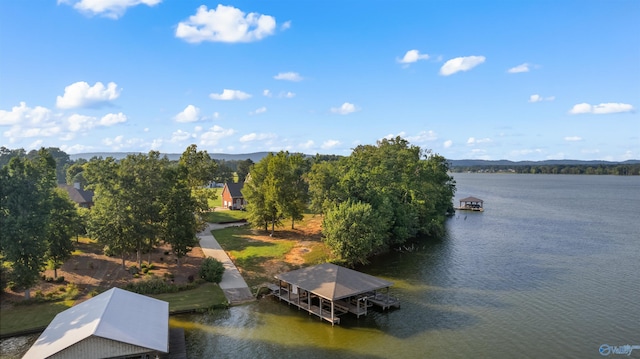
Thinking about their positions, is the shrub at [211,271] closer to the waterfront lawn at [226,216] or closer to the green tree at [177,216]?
the green tree at [177,216]

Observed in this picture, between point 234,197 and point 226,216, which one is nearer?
point 226,216

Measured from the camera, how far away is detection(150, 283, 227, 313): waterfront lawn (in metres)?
32.9

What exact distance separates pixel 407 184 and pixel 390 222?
1190 cm

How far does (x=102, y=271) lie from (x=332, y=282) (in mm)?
23705

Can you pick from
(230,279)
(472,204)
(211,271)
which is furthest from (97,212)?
(472,204)

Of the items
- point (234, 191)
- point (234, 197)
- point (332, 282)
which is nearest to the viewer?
point (332, 282)

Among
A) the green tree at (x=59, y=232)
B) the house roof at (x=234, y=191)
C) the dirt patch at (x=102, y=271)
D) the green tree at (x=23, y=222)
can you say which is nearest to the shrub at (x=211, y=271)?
the dirt patch at (x=102, y=271)

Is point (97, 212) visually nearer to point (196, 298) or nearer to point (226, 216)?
point (196, 298)

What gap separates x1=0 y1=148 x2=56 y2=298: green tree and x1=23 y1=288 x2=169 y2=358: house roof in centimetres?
868

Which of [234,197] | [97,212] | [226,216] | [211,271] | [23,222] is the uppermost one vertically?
[97,212]

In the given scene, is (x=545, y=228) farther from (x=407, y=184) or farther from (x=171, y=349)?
(x=171, y=349)

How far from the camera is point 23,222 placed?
101ft

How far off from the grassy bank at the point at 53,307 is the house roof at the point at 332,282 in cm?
651

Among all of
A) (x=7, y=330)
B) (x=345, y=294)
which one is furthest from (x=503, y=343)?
(x=7, y=330)
